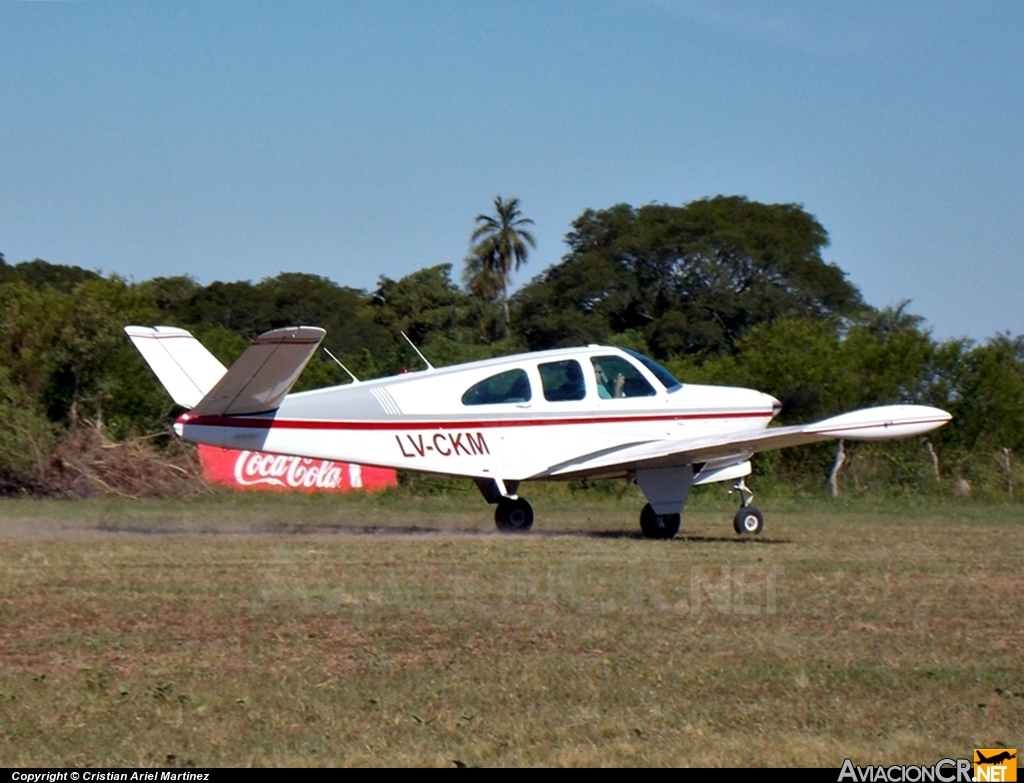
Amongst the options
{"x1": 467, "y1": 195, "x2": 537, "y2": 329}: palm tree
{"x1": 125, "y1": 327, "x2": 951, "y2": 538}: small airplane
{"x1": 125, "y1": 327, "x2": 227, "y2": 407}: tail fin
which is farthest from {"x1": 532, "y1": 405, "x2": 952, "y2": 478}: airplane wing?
{"x1": 467, "y1": 195, "x2": 537, "y2": 329}: palm tree

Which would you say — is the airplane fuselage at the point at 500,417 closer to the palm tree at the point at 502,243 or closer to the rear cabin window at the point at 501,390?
the rear cabin window at the point at 501,390

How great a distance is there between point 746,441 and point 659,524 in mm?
1383

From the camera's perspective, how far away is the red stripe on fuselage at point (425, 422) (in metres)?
12.8

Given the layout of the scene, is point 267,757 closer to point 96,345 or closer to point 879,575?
point 879,575

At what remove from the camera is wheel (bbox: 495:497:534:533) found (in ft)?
47.5

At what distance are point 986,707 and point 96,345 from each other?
23.1 m

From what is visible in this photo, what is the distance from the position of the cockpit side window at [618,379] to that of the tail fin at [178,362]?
4.29m

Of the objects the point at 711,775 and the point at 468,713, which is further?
the point at 468,713

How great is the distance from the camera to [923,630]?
763cm

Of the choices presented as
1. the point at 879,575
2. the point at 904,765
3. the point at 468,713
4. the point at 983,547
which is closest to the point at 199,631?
the point at 468,713

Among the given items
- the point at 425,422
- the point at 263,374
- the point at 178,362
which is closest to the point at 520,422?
the point at 425,422

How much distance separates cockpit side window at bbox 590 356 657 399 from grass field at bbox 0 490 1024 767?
2.60 metres

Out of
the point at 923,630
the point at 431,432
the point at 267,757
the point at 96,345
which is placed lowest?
the point at 267,757


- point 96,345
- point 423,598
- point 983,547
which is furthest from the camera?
point 96,345
